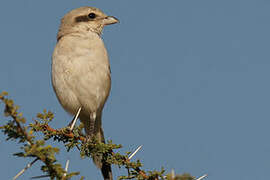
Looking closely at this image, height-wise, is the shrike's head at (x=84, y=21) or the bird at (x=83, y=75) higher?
the shrike's head at (x=84, y=21)

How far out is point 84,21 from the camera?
687 centimetres

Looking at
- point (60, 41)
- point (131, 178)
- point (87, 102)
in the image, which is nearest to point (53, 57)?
point (60, 41)

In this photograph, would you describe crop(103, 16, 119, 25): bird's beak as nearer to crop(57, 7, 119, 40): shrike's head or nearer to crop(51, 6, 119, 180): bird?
crop(57, 7, 119, 40): shrike's head

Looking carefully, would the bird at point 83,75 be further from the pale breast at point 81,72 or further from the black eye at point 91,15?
the black eye at point 91,15

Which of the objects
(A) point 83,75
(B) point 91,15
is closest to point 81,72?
(A) point 83,75

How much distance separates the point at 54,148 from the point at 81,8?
16.0 ft

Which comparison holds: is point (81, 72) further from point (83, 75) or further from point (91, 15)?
point (91, 15)

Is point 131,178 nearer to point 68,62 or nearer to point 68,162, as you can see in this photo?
point 68,162

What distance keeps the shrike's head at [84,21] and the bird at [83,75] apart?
2cm

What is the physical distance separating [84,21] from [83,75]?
1458 millimetres

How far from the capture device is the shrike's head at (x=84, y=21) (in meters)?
6.76

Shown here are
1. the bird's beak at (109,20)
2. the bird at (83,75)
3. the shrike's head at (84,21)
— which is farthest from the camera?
the bird's beak at (109,20)

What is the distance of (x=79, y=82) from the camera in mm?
5871

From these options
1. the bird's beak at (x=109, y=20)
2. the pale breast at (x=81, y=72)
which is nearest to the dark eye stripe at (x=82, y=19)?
the bird's beak at (x=109, y=20)
